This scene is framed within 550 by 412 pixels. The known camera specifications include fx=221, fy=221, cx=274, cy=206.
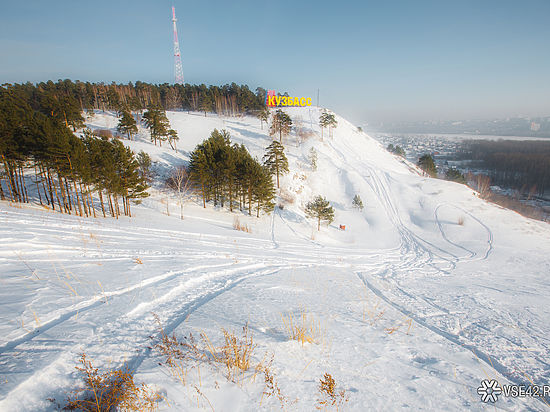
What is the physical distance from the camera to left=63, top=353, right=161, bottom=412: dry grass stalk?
2.16 meters

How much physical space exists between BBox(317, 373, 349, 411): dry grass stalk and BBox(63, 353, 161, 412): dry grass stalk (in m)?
1.78

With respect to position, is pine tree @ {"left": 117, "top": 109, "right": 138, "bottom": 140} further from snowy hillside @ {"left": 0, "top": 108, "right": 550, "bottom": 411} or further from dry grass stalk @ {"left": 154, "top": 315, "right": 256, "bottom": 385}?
dry grass stalk @ {"left": 154, "top": 315, "right": 256, "bottom": 385}

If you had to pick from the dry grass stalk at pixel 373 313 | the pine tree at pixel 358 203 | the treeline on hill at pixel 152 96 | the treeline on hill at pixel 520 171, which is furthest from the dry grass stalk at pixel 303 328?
the treeline on hill at pixel 520 171

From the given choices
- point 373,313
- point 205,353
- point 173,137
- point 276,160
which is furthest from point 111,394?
point 173,137

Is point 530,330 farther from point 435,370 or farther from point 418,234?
point 418,234

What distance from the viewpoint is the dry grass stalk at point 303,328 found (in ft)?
11.7

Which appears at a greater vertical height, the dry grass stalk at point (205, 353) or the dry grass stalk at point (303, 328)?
the dry grass stalk at point (205, 353)

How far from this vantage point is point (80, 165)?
1997 cm

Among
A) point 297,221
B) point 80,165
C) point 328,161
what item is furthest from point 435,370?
point 328,161

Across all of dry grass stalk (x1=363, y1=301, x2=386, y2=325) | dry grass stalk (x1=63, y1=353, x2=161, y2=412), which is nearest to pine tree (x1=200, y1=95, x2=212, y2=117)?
dry grass stalk (x1=363, y1=301, x2=386, y2=325)

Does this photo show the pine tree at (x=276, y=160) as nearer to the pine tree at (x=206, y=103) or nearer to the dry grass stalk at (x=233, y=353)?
the dry grass stalk at (x=233, y=353)

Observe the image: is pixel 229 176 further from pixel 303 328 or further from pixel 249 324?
pixel 303 328

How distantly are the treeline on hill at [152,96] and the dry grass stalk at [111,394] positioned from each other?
7170cm

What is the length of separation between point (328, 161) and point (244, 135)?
77.8ft
